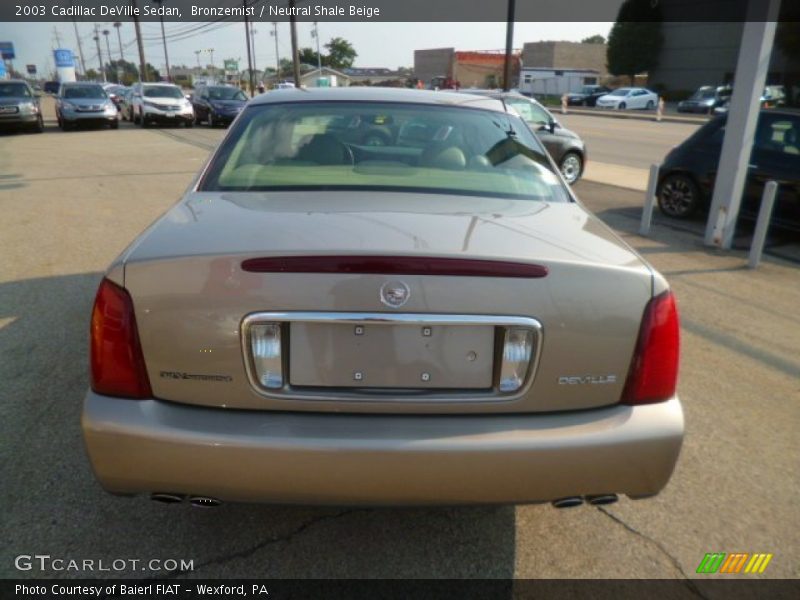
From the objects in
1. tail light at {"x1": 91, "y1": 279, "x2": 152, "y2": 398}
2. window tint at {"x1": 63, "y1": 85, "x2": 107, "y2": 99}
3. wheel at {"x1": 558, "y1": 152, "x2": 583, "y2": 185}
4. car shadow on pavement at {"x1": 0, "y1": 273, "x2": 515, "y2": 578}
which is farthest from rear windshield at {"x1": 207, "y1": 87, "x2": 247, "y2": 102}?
tail light at {"x1": 91, "y1": 279, "x2": 152, "y2": 398}

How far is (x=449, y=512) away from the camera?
270 cm

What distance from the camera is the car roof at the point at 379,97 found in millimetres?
3359

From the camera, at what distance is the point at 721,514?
2715mm

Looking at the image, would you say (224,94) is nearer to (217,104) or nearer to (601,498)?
(217,104)

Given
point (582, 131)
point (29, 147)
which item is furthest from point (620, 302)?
point (582, 131)

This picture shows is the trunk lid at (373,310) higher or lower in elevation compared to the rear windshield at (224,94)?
higher

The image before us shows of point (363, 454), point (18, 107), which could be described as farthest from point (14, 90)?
point (363, 454)

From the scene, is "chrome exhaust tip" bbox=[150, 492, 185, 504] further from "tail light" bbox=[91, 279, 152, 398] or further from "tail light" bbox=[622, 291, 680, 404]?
"tail light" bbox=[622, 291, 680, 404]

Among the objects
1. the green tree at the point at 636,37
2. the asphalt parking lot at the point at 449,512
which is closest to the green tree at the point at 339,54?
the green tree at the point at 636,37

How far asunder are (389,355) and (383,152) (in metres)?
1.60

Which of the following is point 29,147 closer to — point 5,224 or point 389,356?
point 5,224

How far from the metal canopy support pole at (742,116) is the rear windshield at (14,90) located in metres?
21.8

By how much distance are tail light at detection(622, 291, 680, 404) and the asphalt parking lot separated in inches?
31.5

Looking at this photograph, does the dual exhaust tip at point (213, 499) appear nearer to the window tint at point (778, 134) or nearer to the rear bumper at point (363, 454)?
the rear bumper at point (363, 454)
